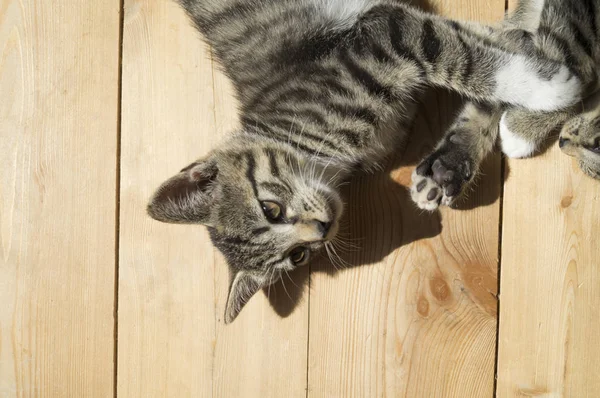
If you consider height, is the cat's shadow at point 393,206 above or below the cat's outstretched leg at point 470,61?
below

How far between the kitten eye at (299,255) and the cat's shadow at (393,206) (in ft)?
0.54

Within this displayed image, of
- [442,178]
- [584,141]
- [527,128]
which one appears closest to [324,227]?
[442,178]

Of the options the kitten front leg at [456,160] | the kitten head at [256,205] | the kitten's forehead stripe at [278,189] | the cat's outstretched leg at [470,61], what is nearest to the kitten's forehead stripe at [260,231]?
the kitten head at [256,205]

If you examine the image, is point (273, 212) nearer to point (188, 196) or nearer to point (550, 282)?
point (188, 196)

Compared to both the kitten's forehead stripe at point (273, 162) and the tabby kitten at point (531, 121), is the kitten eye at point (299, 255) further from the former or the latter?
the tabby kitten at point (531, 121)

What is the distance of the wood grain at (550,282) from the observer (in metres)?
1.71

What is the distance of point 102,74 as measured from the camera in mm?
2006

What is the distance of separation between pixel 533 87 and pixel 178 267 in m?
1.27

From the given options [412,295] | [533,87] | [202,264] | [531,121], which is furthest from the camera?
[202,264]

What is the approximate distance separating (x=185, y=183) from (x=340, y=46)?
60 centimetres

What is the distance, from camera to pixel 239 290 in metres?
1.73

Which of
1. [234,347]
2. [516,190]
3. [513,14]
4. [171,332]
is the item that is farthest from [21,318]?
[513,14]

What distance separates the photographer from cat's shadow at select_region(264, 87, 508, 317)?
1804mm

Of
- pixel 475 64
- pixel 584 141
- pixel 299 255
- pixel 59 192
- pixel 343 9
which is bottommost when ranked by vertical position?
pixel 299 255
